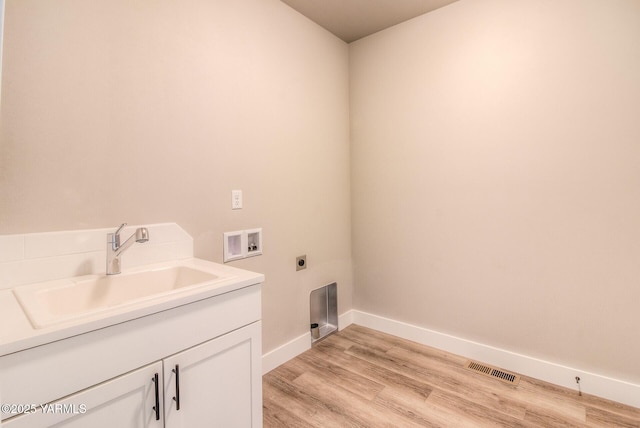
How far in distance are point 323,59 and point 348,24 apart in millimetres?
320

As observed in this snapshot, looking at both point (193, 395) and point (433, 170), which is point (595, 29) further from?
point (193, 395)

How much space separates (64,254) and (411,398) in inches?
72.8

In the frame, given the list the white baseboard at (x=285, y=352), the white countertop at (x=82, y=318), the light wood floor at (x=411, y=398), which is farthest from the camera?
the white baseboard at (x=285, y=352)

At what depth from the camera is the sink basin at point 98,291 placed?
92 cm

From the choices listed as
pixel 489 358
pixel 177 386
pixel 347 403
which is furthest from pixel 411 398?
pixel 177 386

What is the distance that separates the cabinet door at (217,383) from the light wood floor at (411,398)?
488 mm

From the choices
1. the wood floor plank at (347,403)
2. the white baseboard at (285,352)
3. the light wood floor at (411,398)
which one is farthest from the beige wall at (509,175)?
the wood floor plank at (347,403)

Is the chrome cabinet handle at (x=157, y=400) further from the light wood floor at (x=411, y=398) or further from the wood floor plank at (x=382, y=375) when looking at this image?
the wood floor plank at (x=382, y=375)

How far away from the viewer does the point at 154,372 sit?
97 cm

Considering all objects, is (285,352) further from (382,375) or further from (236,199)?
(236,199)

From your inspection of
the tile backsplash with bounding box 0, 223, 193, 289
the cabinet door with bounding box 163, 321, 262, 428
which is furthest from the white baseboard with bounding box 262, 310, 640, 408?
the tile backsplash with bounding box 0, 223, 193, 289

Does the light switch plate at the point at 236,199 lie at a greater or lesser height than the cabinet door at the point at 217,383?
greater

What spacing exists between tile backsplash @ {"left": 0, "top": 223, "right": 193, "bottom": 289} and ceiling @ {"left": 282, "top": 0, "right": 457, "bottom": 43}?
1834 millimetres

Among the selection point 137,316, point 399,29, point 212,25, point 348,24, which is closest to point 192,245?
point 137,316
